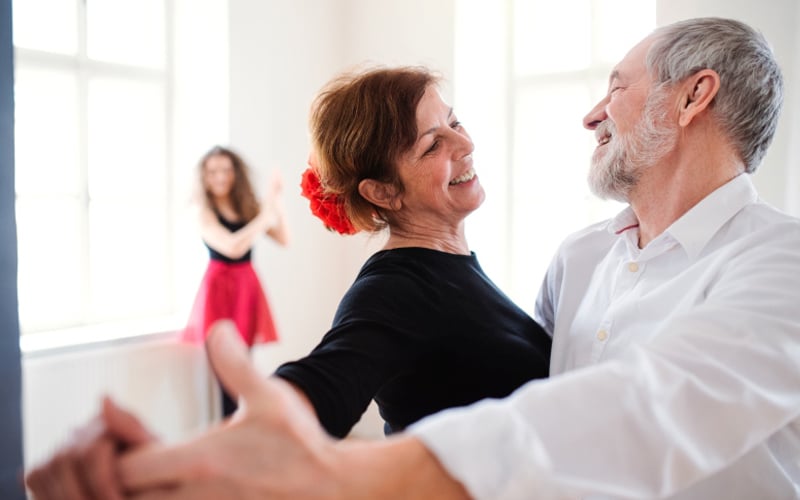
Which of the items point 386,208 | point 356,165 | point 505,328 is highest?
point 356,165

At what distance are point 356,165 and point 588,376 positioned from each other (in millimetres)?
984

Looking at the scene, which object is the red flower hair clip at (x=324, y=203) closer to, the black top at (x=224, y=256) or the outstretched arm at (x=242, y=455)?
the outstretched arm at (x=242, y=455)

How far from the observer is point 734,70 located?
4.57ft

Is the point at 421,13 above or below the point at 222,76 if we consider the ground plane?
above

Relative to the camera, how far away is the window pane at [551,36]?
13.9 feet

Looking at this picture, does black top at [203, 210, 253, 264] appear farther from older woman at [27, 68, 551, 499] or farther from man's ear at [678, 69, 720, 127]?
man's ear at [678, 69, 720, 127]

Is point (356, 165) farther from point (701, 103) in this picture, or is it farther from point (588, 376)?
point (588, 376)

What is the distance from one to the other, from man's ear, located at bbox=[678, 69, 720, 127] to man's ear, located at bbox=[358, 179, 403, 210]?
66 centimetres

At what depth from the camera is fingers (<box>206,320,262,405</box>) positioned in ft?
1.66

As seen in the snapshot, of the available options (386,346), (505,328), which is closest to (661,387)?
(386,346)

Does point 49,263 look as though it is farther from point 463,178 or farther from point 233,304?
point 463,178

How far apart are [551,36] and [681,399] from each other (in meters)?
4.02

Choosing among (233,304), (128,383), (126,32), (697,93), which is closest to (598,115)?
(697,93)

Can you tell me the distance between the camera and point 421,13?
4.51 m
